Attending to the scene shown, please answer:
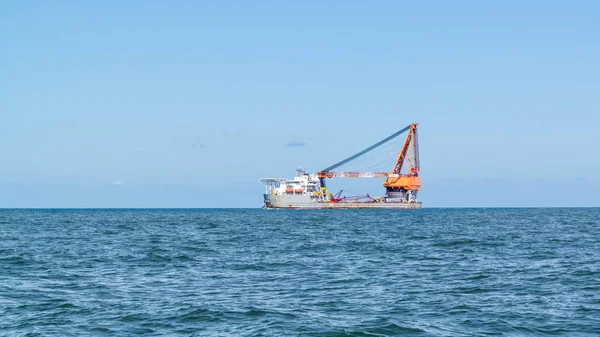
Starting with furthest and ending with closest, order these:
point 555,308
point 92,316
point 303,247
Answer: point 303,247, point 555,308, point 92,316

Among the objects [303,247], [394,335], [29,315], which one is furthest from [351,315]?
[303,247]

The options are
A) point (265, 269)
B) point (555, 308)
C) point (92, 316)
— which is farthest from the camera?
point (265, 269)

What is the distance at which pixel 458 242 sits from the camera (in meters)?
45.5

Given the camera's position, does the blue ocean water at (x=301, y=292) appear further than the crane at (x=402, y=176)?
No

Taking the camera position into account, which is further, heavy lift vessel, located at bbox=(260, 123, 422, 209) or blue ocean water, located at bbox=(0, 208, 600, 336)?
heavy lift vessel, located at bbox=(260, 123, 422, 209)

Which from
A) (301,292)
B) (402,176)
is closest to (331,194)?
(402,176)

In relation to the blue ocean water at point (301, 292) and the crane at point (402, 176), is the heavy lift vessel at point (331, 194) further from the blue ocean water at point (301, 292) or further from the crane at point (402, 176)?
the blue ocean water at point (301, 292)

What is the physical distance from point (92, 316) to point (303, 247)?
24059 mm

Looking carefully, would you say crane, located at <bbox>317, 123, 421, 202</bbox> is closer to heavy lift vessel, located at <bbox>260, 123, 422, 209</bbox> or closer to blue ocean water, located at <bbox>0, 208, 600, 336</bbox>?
heavy lift vessel, located at <bbox>260, 123, 422, 209</bbox>

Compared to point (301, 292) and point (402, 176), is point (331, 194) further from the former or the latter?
point (301, 292)

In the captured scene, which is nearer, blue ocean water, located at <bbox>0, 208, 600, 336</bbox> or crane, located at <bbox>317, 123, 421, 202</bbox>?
blue ocean water, located at <bbox>0, 208, 600, 336</bbox>

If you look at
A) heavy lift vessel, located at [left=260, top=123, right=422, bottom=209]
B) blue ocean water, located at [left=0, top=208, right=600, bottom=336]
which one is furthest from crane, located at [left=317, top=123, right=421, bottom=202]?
blue ocean water, located at [left=0, top=208, right=600, bottom=336]

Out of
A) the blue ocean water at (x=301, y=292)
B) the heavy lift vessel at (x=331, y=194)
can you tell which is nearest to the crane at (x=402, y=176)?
Answer: the heavy lift vessel at (x=331, y=194)

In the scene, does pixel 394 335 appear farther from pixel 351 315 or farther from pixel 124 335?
pixel 124 335
